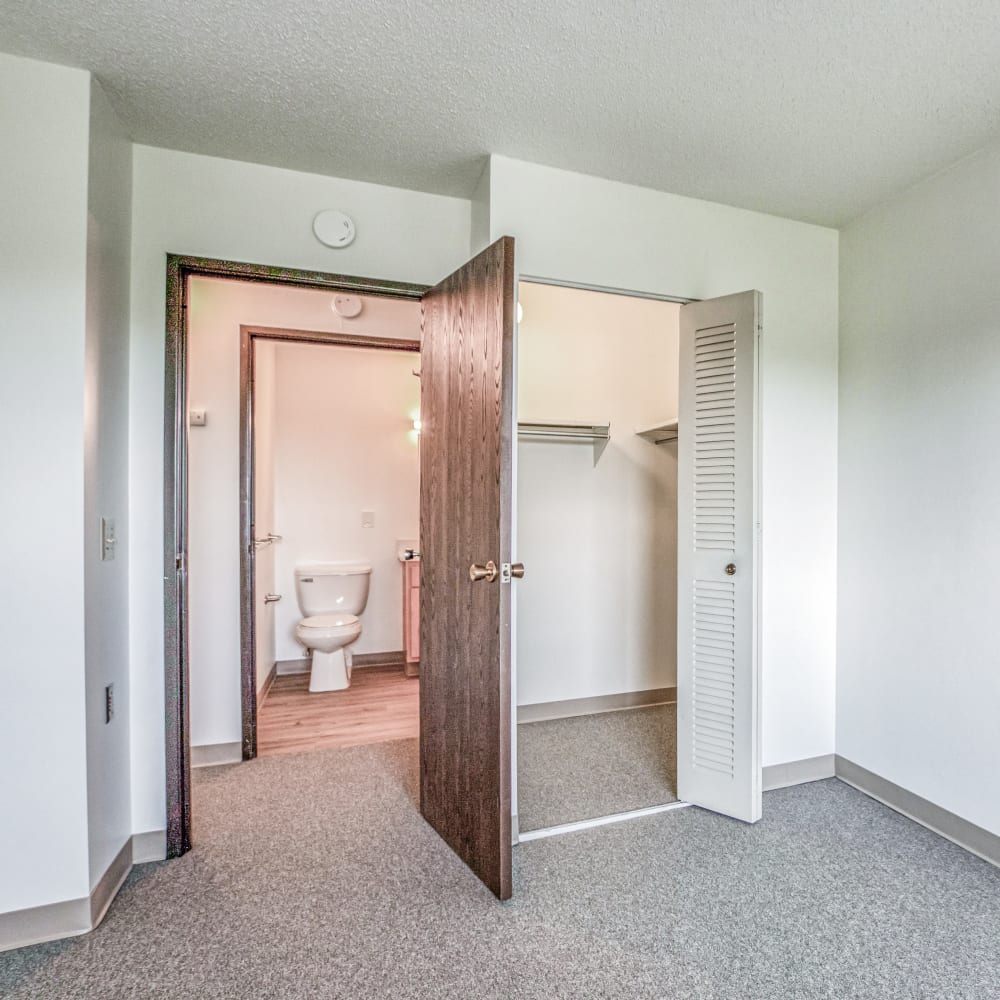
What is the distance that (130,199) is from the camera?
79.4 inches

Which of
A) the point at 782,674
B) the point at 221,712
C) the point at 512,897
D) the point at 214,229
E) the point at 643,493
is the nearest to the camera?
the point at 512,897

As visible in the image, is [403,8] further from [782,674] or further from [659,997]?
[782,674]

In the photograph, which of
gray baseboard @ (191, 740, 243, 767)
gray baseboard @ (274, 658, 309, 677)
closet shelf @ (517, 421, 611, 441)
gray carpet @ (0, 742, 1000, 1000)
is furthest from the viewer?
gray baseboard @ (274, 658, 309, 677)

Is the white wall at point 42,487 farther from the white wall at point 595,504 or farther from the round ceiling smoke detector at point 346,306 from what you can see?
the white wall at point 595,504

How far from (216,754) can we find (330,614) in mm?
1391

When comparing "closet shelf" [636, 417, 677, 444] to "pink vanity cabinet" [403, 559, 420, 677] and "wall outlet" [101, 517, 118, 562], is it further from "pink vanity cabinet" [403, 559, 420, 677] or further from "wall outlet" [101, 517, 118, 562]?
"wall outlet" [101, 517, 118, 562]

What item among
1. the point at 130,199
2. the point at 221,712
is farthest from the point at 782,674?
the point at 130,199

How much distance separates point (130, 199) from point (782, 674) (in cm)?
326

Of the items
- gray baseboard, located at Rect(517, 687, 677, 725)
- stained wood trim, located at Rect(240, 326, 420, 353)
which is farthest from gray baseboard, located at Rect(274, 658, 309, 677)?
stained wood trim, located at Rect(240, 326, 420, 353)

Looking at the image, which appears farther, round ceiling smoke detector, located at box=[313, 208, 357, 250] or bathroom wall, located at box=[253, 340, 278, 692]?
bathroom wall, located at box=[253, 340, 278, 692]

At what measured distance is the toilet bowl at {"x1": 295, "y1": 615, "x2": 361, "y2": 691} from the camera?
375 cm

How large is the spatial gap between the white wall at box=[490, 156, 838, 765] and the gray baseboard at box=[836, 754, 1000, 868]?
14 centimetres

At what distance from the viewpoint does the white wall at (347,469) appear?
4262mm

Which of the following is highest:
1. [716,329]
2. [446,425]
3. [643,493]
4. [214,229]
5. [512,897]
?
[214,229]
